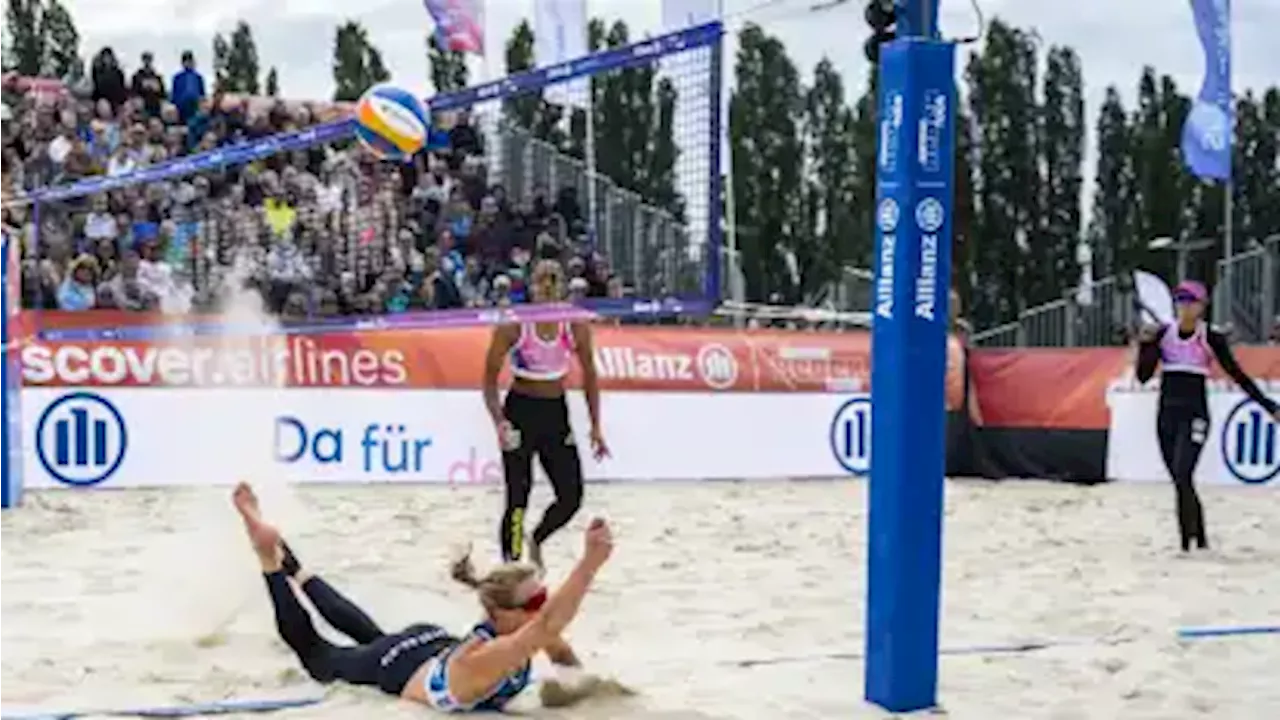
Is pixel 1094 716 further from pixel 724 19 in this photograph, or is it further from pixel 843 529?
pixel 843 529

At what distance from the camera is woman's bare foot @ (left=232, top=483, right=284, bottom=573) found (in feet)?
16.8

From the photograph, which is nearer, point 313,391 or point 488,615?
point 488,615

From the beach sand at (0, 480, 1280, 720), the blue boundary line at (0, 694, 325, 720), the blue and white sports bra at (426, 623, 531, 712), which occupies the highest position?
the blue and white sports bra at (426, 623, 531, 712)

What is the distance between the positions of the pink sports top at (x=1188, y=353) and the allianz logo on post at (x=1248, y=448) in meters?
4.61

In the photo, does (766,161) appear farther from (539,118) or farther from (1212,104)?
(539,118)

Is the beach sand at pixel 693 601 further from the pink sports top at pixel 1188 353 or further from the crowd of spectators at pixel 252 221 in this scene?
the crowd of spectators at pixel 252 221

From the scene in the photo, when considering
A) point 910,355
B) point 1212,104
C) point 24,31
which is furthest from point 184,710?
point 24,31

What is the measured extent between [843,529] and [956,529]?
692 mm

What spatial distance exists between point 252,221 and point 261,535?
864 centimetres

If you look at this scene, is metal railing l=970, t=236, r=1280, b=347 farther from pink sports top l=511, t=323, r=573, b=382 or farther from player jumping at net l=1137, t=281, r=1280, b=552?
pink sports top l=511, t=323, r=573, b=382

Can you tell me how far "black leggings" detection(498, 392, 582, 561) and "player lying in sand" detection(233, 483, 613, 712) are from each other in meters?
2.18

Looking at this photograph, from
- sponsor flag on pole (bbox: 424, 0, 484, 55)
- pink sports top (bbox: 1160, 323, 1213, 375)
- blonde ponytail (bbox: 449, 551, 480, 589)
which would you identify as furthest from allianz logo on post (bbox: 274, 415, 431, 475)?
blonde ponytail (bbox: 449, 551, 480, 589)

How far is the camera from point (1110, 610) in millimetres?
7047

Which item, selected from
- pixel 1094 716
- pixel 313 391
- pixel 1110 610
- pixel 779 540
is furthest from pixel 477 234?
pixel 1094 716
